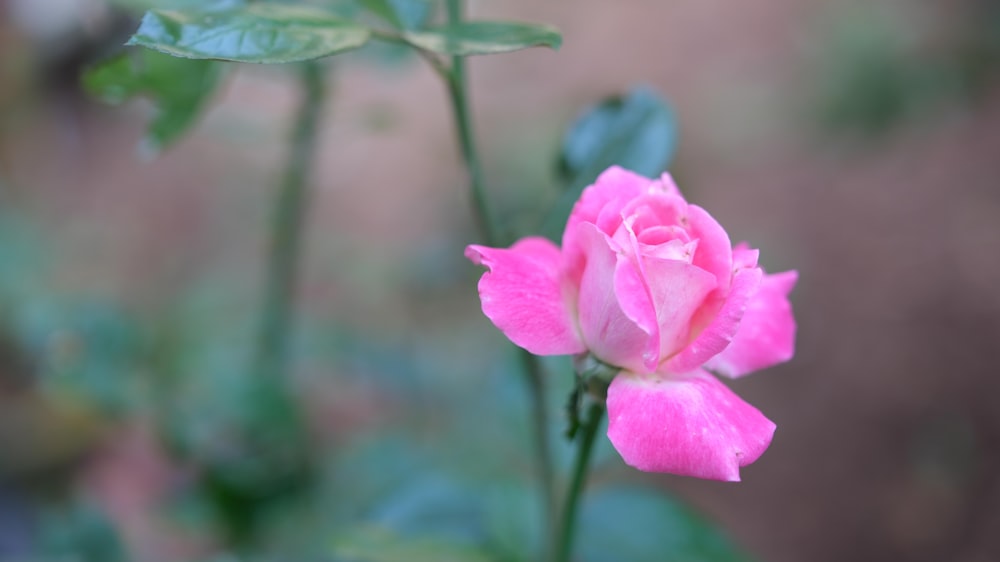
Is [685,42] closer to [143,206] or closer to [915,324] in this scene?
[915,324]

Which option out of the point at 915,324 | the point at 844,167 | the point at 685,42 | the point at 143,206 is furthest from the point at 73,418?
the point at 685,42

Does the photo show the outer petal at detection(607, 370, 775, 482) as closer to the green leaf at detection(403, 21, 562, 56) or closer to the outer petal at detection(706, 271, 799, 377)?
the outer petal at detection(706, 271, 799, 377)

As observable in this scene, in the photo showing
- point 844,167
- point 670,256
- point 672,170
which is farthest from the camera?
point 844,167

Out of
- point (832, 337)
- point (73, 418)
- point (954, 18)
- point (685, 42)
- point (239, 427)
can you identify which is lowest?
point (73, 418)

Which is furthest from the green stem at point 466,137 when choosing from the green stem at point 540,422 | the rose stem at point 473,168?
the green stem at point 540,422

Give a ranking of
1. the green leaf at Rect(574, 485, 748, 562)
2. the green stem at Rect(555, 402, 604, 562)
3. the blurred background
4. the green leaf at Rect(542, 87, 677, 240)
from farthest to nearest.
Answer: the blurred background
the green leaf at Rect(574, 485, 748, 562)
the green leaf at Rect(542, 87, 677, 240)
the green stem at Rect(555, 402, 604, 562)

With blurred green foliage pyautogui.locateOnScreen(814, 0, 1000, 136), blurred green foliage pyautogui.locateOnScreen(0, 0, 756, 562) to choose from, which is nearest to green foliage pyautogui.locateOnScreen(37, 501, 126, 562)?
blurred green foliage pyautogui.locateOnScreen(0, 0, 756, 562)

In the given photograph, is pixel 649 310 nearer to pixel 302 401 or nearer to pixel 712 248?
pixel 712 248
